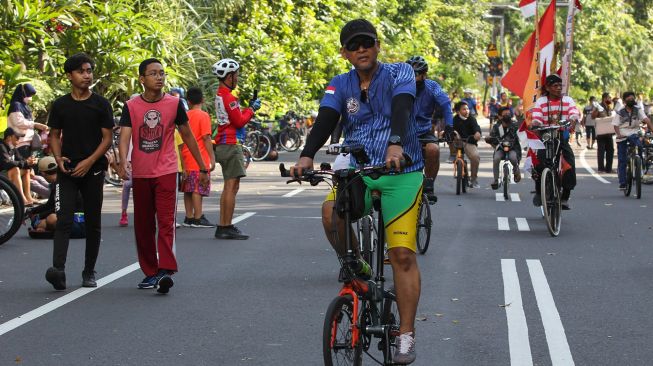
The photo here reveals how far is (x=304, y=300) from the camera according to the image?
9.48 meters

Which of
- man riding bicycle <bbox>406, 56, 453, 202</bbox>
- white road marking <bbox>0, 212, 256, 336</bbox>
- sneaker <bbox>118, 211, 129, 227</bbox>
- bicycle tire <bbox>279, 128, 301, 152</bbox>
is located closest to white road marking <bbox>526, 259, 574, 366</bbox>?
man riding bicycle <bbox>406, 56, 453, 202</bbox>

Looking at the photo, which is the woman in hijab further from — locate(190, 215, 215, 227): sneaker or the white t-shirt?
the white t-shirt

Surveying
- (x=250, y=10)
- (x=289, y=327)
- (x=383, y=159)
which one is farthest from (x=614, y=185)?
(x=383, y=159)

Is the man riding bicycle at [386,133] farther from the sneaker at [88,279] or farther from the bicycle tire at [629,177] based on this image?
the bicycle tire at [629,177]

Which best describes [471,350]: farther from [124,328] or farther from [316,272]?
[316,272]

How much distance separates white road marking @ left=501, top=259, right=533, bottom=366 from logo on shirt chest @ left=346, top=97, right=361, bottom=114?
5.61ft

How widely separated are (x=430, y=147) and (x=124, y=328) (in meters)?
5.49

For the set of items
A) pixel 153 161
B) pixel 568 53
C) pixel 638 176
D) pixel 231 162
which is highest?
pixel 568 53

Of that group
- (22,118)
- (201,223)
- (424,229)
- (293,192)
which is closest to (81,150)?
(424,229)

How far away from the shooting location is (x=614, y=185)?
24.5 m

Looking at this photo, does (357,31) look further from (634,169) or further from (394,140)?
(634,169)

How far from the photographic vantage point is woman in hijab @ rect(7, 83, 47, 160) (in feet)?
59.4

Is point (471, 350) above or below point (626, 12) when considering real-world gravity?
below

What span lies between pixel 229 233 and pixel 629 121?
1078cm
